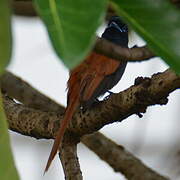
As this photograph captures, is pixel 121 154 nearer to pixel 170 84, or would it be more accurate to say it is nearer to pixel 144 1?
pixel 170 84

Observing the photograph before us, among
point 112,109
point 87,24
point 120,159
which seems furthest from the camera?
point 120,159

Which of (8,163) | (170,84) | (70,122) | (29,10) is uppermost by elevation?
(29,10)

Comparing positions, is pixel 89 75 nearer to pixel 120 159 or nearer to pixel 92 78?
pixel 92 78

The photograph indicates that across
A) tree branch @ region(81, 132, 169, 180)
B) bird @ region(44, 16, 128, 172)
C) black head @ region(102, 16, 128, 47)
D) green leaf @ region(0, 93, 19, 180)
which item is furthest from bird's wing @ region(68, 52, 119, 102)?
green leaf @ region(0, 93, 19, 180)

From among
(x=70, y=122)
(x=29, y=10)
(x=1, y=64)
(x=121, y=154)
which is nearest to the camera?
(x=1, y=64)

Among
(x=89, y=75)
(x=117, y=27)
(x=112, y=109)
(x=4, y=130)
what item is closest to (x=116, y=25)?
(x=117, y=27)

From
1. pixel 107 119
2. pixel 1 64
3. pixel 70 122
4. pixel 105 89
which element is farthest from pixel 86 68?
pixel 1 64
